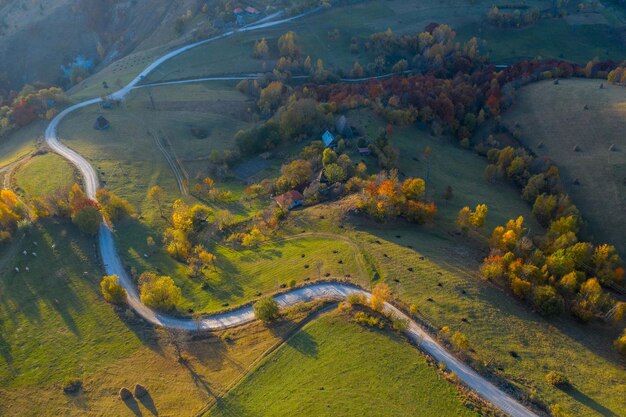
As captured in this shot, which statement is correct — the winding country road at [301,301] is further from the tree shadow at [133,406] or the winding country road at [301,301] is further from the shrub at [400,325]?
the tree shadow at [133,406]

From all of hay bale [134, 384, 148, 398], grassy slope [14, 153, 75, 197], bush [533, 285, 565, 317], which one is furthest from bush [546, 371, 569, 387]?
grassy slope [14, 153, 75, 197]

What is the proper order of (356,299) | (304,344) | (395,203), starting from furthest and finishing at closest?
(395,203) < (356,299) < (304,344)

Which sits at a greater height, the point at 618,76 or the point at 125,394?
the point at 125,394

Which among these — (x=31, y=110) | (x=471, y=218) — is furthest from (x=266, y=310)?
(x=31, y=110)

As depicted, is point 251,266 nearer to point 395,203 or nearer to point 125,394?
point 125,394

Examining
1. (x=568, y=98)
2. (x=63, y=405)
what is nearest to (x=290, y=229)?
(x=63, y=405)

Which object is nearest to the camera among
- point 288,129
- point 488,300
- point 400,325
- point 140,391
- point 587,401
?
point 587,401

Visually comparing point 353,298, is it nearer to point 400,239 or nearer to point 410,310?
point 410,310
